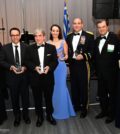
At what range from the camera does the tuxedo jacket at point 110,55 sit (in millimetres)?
3783

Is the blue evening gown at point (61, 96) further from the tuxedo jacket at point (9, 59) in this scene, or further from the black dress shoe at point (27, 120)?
the tuxedo jacket at point (9, 59)

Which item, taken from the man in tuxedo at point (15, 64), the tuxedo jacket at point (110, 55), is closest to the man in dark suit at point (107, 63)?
the tuxedo jacket at point (110, 55)

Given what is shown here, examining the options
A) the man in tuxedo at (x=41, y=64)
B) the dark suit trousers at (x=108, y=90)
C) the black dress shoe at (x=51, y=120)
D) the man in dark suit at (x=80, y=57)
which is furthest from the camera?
the man in dark suit at (x=80, y=57)

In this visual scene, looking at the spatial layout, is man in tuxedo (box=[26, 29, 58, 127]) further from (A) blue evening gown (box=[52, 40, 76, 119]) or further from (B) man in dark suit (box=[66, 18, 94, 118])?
(B) man in dark suit (box=[66, 18, 94, 118])

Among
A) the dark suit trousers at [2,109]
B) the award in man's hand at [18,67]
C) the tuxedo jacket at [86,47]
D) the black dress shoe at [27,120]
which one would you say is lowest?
the black dress shoe at [27,120]

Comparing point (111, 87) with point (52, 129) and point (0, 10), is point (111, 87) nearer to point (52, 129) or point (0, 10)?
point (52, 129)

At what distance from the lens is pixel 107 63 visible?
3824 mm

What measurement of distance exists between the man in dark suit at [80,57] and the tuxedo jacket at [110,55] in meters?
0.28

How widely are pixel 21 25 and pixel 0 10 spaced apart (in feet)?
2.57

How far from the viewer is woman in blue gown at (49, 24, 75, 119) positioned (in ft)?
13.3

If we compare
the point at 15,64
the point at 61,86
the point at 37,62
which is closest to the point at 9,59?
the point at 15,64

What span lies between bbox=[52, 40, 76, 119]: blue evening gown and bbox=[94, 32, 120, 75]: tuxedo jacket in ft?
2.09

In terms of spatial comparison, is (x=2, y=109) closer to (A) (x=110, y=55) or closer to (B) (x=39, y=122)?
(B) (x=39, y=122)

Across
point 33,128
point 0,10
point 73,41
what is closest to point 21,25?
point 0,10
